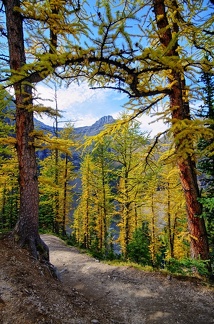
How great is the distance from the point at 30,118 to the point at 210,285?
694 centimetres

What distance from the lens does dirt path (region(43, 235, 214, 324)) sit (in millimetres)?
4699

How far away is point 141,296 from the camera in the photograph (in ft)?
18.6

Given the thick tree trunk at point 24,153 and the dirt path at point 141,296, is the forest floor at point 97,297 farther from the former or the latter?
the thick tree trunk at point 24,153

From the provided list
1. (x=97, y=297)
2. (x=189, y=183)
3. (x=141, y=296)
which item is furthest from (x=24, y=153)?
(x=141, y=296)

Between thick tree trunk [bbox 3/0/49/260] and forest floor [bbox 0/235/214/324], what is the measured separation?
0.67m

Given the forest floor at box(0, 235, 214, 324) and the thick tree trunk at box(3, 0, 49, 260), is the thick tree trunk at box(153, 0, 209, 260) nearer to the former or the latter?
the forest floor at box(0, 235, 214, 324)

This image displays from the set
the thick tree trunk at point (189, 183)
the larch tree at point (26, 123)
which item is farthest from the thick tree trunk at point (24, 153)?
the thick tree trunk at point (189, 183)

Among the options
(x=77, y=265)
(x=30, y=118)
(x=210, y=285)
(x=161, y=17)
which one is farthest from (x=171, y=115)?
(x=77, y=265)

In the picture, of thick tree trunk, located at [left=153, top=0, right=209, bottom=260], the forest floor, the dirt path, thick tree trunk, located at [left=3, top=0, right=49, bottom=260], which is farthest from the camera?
thick tree trunk, located at [left=3, top=0, right=49, bottom=260]

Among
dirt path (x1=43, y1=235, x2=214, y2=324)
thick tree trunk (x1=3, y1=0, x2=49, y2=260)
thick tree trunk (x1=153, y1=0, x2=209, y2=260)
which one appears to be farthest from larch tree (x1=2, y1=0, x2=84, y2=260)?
thick tree trunk (x1=153, y1=0, x2=209, y2=260)

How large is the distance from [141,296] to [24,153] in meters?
5.06

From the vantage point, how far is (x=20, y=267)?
190 inches

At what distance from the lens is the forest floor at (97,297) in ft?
12.2

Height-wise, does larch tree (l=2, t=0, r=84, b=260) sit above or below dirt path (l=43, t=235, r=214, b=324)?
above
